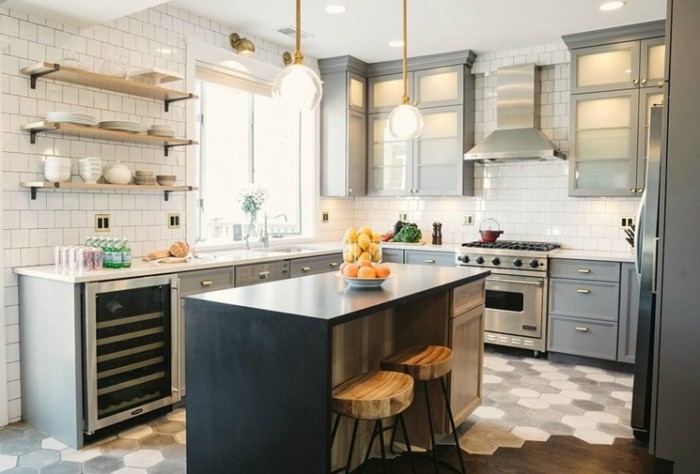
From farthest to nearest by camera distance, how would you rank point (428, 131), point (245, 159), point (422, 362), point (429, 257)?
point (428, 131) → point (429, 257) → point (245, 159) → point (422, 362)

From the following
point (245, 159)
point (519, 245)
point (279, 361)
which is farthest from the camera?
point (245, 159)

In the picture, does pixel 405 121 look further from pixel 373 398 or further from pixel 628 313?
pixel 628 313

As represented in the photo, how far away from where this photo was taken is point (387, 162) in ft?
19.5

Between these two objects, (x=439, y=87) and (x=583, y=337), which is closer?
(x=583, y=337)

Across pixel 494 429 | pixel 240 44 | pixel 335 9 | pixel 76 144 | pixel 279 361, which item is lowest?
pixel 494 429

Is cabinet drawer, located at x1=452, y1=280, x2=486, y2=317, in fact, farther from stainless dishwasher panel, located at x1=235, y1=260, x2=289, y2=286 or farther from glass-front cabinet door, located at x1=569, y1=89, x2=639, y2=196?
glass-front cabinet door, located at x1=569, y1=89, x2=639, y2=196

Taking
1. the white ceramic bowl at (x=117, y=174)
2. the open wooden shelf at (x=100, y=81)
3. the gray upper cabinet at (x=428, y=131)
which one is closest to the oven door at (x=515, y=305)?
the gray upper cabinet at (x=428, y=131)

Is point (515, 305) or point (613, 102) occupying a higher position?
point (613, 102)

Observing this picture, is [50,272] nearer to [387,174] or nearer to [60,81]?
[60,81]

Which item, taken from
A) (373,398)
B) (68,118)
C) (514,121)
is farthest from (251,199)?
(373,398)

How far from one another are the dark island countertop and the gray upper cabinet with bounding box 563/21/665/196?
7.37 ft

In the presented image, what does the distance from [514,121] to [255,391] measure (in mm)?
3946

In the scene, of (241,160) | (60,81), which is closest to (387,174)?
(241,160)

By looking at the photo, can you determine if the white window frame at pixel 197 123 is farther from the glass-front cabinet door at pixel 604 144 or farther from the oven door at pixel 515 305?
the glass-front cabinet door at pixel 604 144
